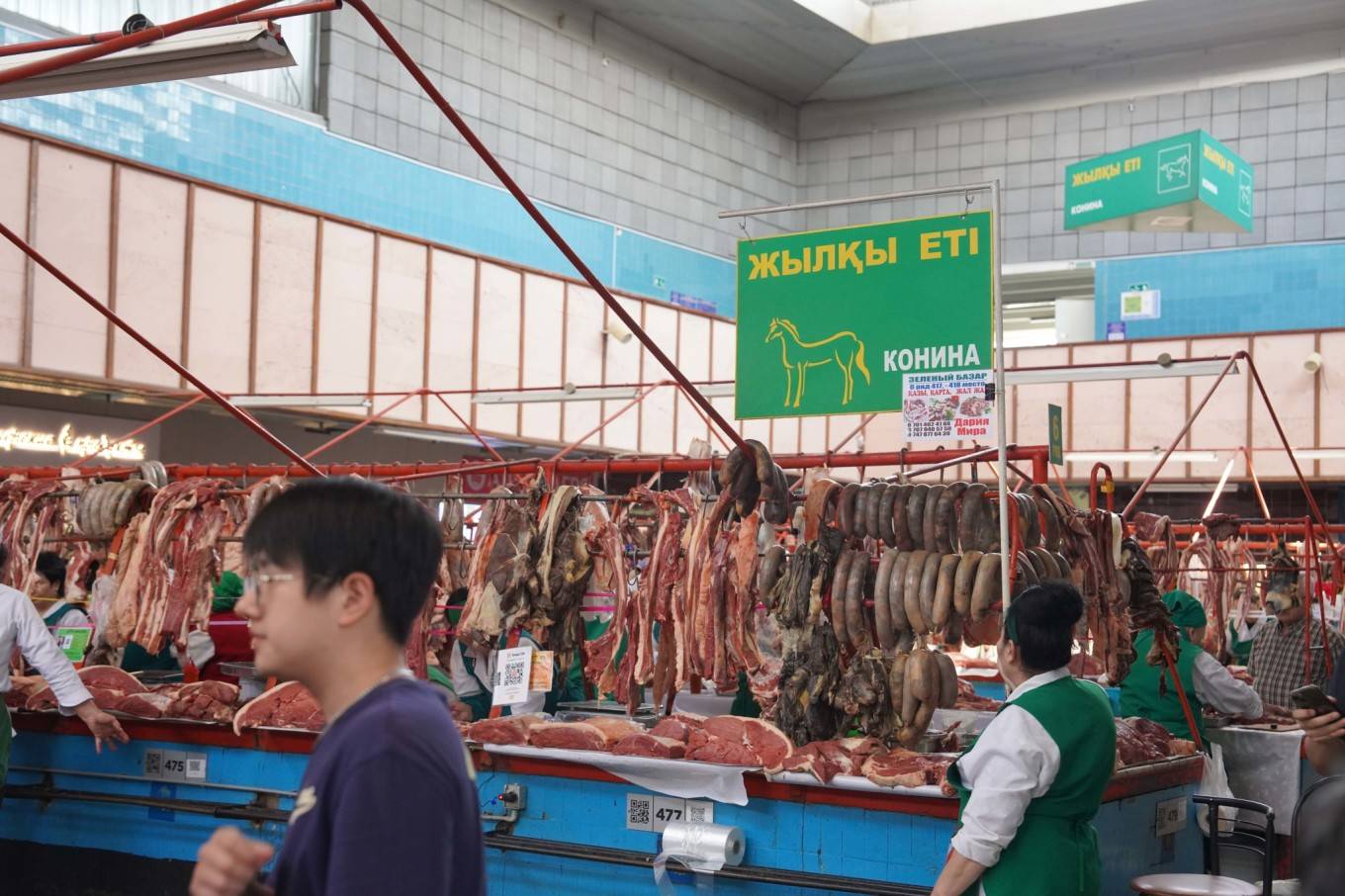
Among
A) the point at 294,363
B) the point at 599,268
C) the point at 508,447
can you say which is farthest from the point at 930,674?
the point at 599,268

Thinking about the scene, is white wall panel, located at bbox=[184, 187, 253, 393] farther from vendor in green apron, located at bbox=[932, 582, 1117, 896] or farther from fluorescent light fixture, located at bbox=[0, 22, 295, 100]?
vendor in green apron, located at bbox=[932, 582, 1117, 896]

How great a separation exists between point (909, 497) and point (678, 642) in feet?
4.99

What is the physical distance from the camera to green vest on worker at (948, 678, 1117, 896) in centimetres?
463

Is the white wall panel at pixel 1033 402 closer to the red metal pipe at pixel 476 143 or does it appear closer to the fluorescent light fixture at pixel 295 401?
the fluorescent light fixture at pixel 295 401

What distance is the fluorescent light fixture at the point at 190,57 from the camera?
15.5 feet

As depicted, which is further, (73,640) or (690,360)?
(690,360)

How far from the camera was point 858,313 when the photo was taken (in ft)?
21.9

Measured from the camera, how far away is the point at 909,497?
250 inches

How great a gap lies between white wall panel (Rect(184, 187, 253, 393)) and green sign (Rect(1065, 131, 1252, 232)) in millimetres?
10745

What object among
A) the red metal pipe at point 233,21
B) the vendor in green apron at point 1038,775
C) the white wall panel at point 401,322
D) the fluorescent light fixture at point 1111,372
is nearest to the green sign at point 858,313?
the vendor in green apron at point 1038,775

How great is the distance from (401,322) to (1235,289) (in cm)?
1332

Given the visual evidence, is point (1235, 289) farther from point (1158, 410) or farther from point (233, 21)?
point (233, 21)

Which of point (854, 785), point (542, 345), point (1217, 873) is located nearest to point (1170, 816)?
point (1217, 873)

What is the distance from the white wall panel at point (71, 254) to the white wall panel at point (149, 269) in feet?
0.52
